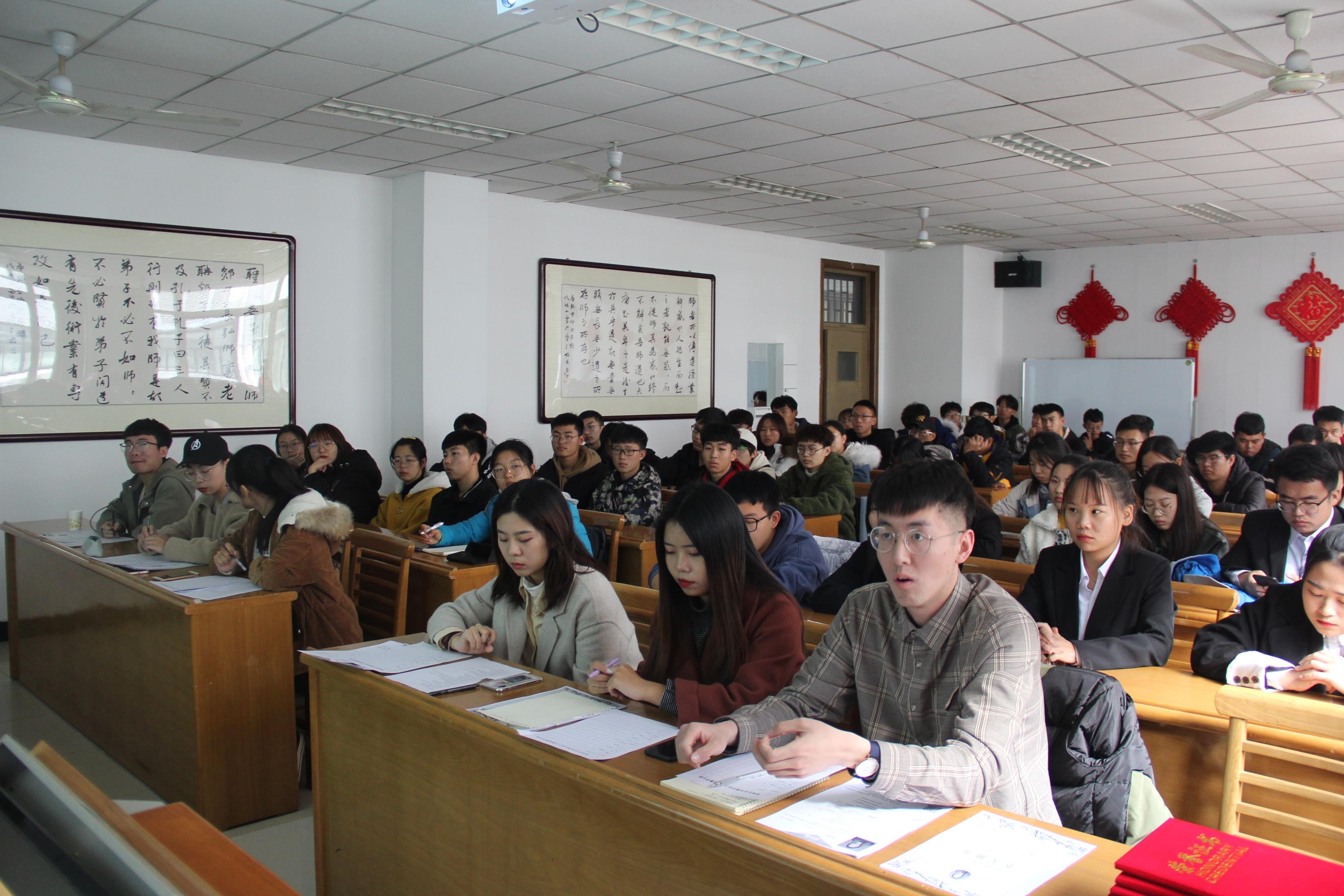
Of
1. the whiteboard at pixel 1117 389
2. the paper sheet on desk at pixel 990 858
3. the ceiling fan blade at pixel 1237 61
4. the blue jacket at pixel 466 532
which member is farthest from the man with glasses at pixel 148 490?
the whiteboard at pixel 1117 389

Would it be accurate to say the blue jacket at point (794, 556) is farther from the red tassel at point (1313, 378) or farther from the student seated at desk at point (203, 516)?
the red tassel at point (1313, 378)

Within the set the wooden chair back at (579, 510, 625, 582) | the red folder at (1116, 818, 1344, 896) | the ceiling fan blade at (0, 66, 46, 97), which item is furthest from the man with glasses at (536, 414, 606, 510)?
the red folder at (1116, 818, 1344, 896)

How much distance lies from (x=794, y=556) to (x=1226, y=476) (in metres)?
3.07

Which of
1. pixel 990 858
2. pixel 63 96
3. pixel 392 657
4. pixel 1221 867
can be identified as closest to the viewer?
pixel 1221 867

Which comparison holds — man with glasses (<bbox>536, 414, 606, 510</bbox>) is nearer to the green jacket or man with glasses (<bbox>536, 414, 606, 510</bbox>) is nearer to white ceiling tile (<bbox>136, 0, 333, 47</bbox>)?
the green jacket

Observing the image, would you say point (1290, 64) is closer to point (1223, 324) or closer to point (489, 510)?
point (489, 510)

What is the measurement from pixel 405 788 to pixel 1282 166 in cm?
653

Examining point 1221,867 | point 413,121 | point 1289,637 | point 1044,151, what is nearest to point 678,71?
point 413,121

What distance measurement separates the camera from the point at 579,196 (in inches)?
271

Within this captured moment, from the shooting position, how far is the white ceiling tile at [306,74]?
412 cm

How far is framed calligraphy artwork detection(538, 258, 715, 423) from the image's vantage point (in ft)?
24.1

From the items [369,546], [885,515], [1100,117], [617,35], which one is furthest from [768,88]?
[885,515]

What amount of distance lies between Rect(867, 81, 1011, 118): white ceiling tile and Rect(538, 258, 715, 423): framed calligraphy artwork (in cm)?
322

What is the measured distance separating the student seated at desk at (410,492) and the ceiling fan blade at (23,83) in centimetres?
218
